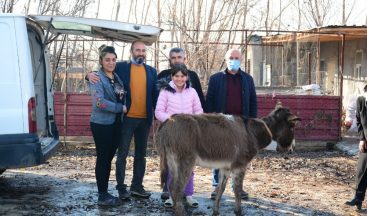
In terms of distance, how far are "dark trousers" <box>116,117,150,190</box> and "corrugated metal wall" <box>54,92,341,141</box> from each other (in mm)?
4729

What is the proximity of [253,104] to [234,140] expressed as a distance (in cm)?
110

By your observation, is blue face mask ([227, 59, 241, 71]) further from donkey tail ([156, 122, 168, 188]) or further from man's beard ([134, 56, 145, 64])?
donkey tail ([156, 122, 168, 188])

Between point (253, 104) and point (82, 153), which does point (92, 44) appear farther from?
point (253, 104)

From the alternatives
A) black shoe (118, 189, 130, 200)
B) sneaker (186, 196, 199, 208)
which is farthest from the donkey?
black shoe (118, 189, 130, 200)

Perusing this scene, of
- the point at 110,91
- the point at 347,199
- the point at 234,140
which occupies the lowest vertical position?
the point at 347,199

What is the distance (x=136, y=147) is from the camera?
629 centimetres

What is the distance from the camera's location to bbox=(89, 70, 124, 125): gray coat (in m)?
5.57

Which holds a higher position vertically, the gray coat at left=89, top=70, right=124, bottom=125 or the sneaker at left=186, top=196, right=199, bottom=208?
the gray coat at left=89, top=70, right=124, bottom=125

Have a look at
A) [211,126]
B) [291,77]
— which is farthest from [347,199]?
[291,77]

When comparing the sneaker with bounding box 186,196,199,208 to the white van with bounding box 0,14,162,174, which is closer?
the white van with bounding box 0,14,162,174

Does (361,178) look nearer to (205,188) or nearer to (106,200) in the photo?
(205,188)

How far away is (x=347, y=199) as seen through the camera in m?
6.69

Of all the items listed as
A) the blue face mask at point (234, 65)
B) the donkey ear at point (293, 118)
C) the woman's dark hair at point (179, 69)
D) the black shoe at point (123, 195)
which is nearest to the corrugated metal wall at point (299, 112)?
the blue face mask at point (234, 65)

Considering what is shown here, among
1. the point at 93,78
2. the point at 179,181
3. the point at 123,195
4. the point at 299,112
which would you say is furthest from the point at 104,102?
the point at 299,112
